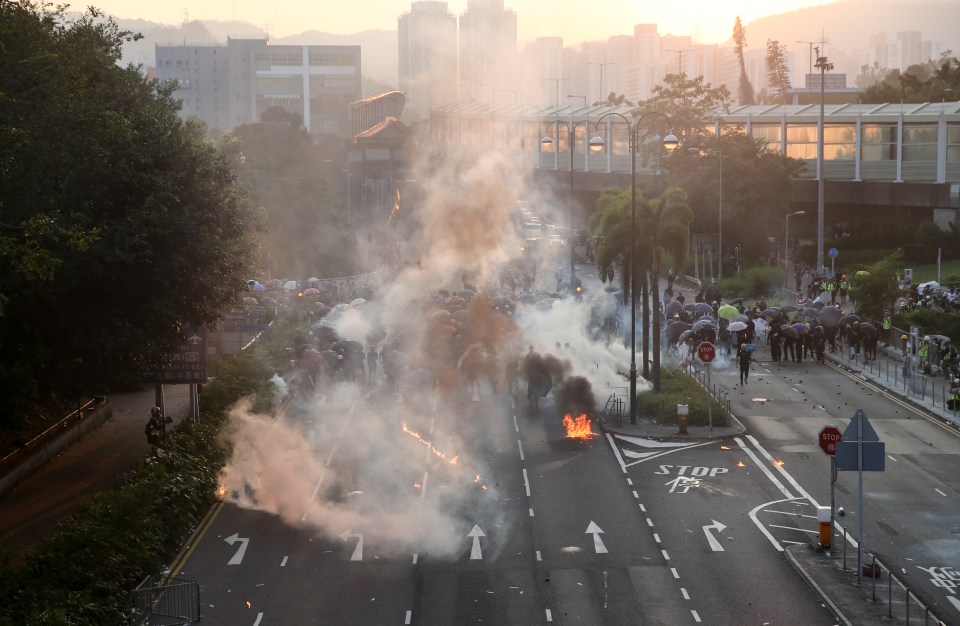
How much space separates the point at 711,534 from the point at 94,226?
14530 millimetres

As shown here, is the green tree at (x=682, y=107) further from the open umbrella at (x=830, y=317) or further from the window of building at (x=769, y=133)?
the open umbrella at (x=830, y=317)

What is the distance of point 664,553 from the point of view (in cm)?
2297

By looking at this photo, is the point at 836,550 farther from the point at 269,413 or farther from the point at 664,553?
the point at 269,413

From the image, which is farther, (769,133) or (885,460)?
(769,133)

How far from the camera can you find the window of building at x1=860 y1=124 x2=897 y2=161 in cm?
7956

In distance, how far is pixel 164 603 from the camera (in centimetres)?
2005

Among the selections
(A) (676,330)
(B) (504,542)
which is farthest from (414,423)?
(A) (676,330)

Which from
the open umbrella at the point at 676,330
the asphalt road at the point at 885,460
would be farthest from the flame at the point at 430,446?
the open umbrella at the point at 676,330

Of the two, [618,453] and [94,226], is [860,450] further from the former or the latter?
[94,226]

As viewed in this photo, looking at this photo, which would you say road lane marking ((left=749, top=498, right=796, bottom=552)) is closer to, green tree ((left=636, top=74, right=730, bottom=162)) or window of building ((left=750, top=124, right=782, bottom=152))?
Answer: green tree ((left=636, top=74, right=730, bottom=162))

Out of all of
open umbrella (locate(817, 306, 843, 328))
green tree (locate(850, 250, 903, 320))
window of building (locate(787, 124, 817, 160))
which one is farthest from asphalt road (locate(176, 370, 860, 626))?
window of building (locate(787, 124, 817, 160))

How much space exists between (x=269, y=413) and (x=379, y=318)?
17.5 metres

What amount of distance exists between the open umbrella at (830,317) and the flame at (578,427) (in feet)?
54.8

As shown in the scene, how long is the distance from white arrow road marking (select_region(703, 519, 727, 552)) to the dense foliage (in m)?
12.8
